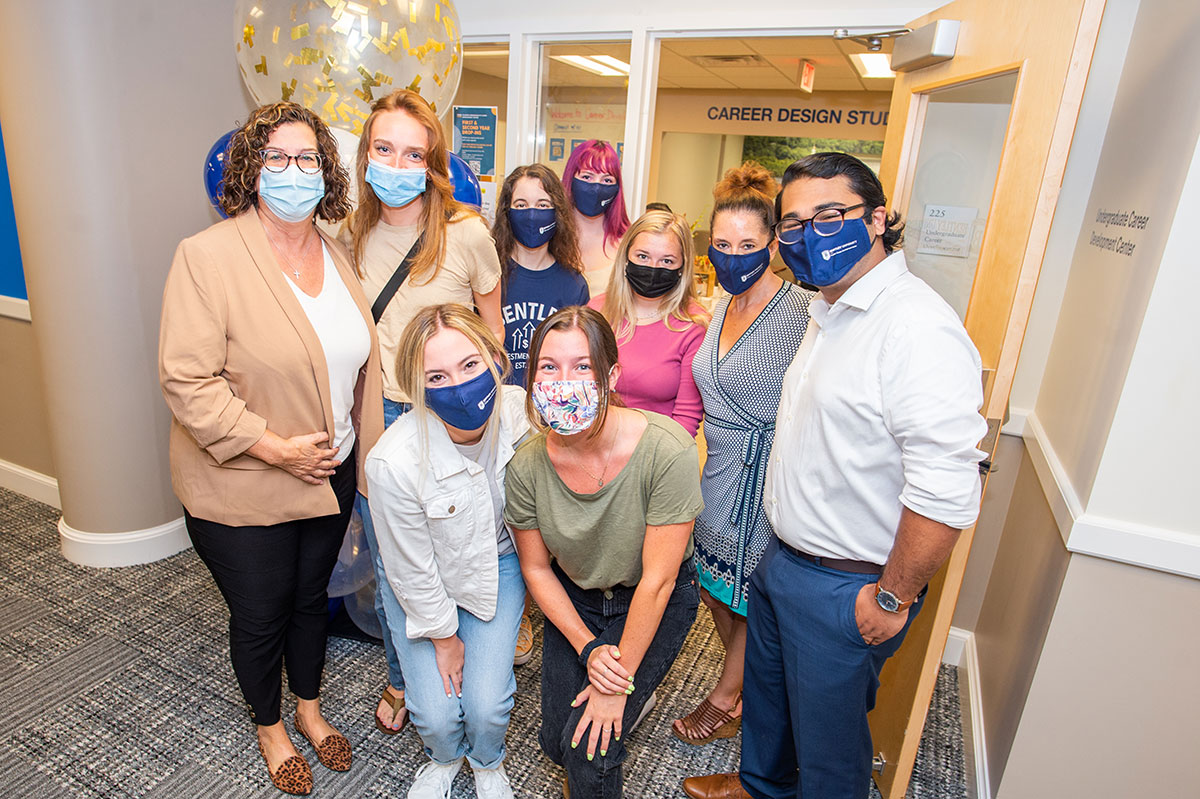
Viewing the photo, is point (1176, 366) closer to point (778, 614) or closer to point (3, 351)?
point (778, 614)

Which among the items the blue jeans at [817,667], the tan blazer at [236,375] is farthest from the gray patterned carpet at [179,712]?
the tan blazer at [236,375]

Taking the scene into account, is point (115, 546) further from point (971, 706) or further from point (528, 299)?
point (971, 706)

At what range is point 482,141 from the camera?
12.4 feet

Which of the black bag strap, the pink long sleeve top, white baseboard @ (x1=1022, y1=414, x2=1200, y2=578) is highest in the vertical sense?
the black bag strap

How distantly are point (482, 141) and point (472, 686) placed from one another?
2.94m

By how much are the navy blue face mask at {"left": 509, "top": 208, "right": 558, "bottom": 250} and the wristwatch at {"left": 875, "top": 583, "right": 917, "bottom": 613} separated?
4.93 feet

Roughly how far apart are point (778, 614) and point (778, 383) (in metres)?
0.57

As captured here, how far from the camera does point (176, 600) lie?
8.81 feet

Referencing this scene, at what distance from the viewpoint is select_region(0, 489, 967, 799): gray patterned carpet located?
1.90m

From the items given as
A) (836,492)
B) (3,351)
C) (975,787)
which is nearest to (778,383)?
(836,492)

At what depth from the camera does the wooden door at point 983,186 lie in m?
1.50

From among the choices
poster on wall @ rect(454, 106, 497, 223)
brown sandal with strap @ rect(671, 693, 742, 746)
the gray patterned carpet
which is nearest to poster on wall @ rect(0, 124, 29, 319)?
the gray patterned carpet

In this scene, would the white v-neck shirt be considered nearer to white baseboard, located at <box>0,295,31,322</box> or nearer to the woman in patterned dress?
the woman in patterned dress

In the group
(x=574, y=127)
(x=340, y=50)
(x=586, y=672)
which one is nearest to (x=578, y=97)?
(x=574, y=127)
